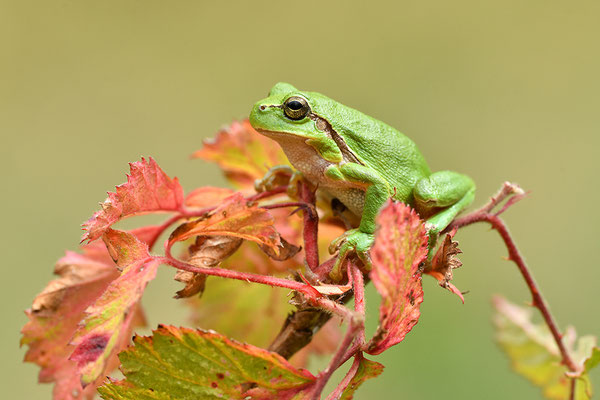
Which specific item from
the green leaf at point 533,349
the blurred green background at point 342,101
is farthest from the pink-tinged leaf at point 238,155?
the blurred green background at point 342,101

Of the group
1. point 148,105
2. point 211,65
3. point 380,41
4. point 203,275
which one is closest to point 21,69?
point 148,105

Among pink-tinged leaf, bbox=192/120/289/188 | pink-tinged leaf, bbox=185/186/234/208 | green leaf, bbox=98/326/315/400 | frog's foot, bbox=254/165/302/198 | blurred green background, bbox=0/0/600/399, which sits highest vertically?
blurred green background, bbox=0/0/600/399

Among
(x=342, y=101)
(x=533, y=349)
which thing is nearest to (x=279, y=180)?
(x=533, y=349)

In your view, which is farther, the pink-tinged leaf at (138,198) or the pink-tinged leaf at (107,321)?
the pink-tinged leaf at (138,198)

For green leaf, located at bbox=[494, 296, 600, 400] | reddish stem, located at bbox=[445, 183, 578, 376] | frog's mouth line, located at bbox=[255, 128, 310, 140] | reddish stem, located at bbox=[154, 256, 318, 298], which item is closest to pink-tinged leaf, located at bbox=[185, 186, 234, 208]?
frog's mouth line, located at bbox=[255, 128, 310, 140]

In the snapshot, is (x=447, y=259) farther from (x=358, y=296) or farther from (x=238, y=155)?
(x=238, y=155)

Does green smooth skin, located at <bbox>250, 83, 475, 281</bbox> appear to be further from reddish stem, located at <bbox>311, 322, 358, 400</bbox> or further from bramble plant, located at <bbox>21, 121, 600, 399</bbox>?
reddish stem, located at <bbox>311, 322, 358, 400</bbox>

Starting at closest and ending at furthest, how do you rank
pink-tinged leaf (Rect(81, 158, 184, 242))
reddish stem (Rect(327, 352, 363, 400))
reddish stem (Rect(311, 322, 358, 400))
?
reddish stem (Rect(311, 322, 358, 400))
reddish stem (Rect(327, 352, 363, 400))
pink-tinged leaf (Rect(81, 158, 184, 242))

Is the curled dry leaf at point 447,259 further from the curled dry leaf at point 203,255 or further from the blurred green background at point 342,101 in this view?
the blurred green background at point 342,101
